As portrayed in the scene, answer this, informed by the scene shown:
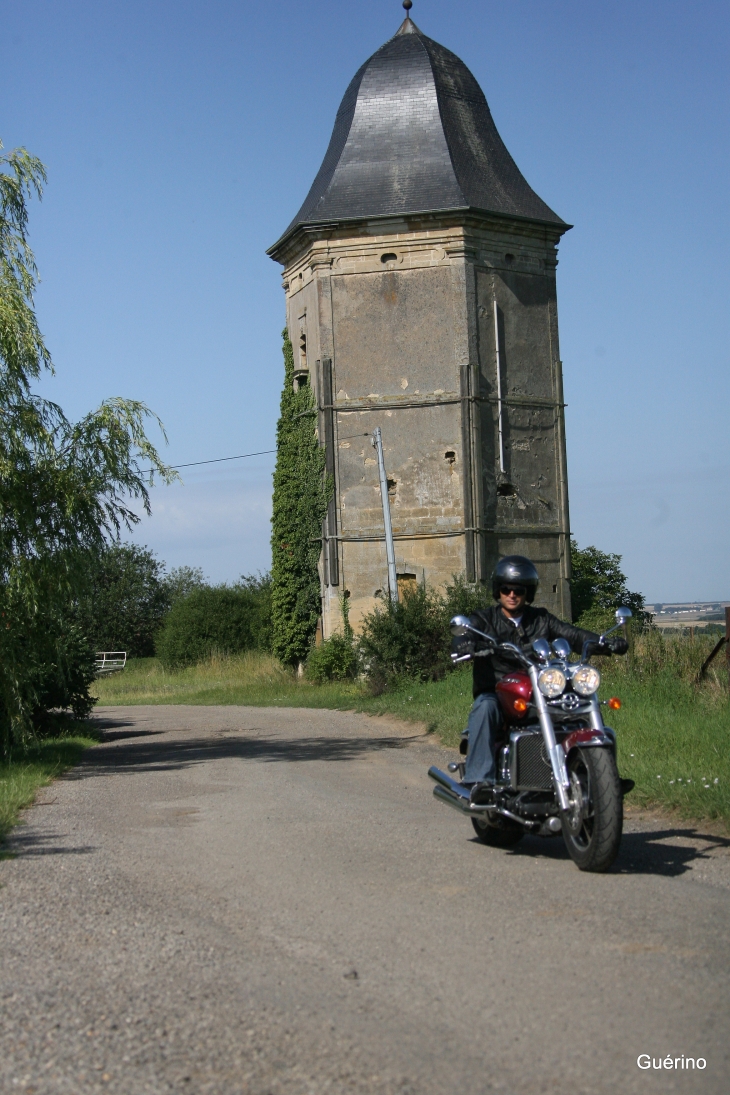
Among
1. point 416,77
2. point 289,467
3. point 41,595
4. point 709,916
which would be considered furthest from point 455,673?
point 416,77

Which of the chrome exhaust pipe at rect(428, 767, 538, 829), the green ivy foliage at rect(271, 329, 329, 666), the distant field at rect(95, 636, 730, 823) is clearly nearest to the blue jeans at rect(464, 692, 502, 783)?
the chrome exhaust pipe at rect(428, 767, 538, 829)

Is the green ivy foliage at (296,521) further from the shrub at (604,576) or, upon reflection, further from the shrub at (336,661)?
the shrub at (604,576)

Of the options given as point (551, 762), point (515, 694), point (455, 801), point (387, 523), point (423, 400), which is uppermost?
A: point (423, 400)

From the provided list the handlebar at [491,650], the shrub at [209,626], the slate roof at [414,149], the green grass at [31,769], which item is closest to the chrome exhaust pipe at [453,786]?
the handlebar at [491,650]

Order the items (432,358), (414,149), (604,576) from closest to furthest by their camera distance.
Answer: (432,358) < (414,149) < (604,576)

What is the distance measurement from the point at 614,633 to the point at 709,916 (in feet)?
8.18

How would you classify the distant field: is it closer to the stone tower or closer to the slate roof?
the stone tower

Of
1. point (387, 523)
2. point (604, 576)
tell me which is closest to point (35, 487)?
point (387, 523)

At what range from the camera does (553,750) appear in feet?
20.6

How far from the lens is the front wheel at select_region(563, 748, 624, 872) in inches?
229

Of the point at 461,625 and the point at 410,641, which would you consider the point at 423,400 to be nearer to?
the point at 410,641

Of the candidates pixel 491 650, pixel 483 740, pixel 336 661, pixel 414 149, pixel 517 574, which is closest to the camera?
pixel 491 650

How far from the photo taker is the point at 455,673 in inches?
885

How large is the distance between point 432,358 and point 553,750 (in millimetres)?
27734
